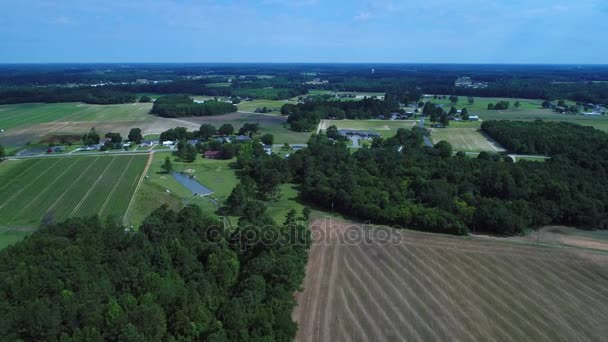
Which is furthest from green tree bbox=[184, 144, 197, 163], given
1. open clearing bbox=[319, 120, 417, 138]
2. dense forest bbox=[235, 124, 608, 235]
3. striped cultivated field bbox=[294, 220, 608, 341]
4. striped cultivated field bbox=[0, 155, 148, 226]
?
open clearing bbox=[319, 120, 417, 138]

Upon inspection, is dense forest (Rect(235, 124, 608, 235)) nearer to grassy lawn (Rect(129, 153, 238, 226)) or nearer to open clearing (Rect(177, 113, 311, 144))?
grassy lawn (Rect(129, 153, 238, 226))

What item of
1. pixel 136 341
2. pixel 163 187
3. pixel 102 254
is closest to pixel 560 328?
pixel 136 341

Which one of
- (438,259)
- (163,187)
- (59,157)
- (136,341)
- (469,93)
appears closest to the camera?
(136,341)

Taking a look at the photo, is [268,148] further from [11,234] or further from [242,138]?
[11,234]

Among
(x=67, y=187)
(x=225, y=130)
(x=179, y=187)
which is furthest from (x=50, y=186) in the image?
(x=225, y=130)

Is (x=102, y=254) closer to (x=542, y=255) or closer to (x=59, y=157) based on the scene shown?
(x=542, y=255)

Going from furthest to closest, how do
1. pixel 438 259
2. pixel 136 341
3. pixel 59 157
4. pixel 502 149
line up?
pixel 502 149
pixel 59 157
pixel 438 259
pixel 136 341
